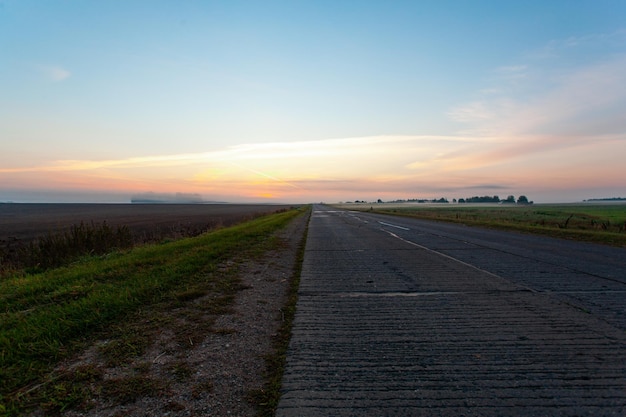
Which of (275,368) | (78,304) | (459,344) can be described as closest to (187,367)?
(275,368)

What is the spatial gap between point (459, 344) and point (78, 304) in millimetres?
5257

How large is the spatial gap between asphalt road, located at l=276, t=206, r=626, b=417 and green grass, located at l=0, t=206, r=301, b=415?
65.1 inches

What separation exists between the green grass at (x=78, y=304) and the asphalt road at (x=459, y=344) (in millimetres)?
1652

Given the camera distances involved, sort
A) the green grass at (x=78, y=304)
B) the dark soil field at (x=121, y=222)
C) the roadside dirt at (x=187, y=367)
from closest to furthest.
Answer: the roadside dirt at (x=187, y=367) < the green grass at (x=78, y=304) < the dark soil field at (x=121, y=222)

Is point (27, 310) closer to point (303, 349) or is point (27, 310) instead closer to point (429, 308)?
point (303, 349)

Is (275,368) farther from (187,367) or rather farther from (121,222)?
(121,222)

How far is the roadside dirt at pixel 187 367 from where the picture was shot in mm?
2672

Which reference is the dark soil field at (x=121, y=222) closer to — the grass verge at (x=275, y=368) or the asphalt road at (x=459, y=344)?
the grass verge at (x=275, y=368)

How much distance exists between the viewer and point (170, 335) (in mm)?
4117

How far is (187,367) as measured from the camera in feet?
10.8

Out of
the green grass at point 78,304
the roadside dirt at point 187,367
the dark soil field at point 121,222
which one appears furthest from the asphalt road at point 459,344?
the dark soil field at point 121,222

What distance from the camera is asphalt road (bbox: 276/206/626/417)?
2.72 meters

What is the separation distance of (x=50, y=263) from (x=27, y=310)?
681 cm

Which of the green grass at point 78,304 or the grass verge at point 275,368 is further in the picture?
the green grass at point 78,304
